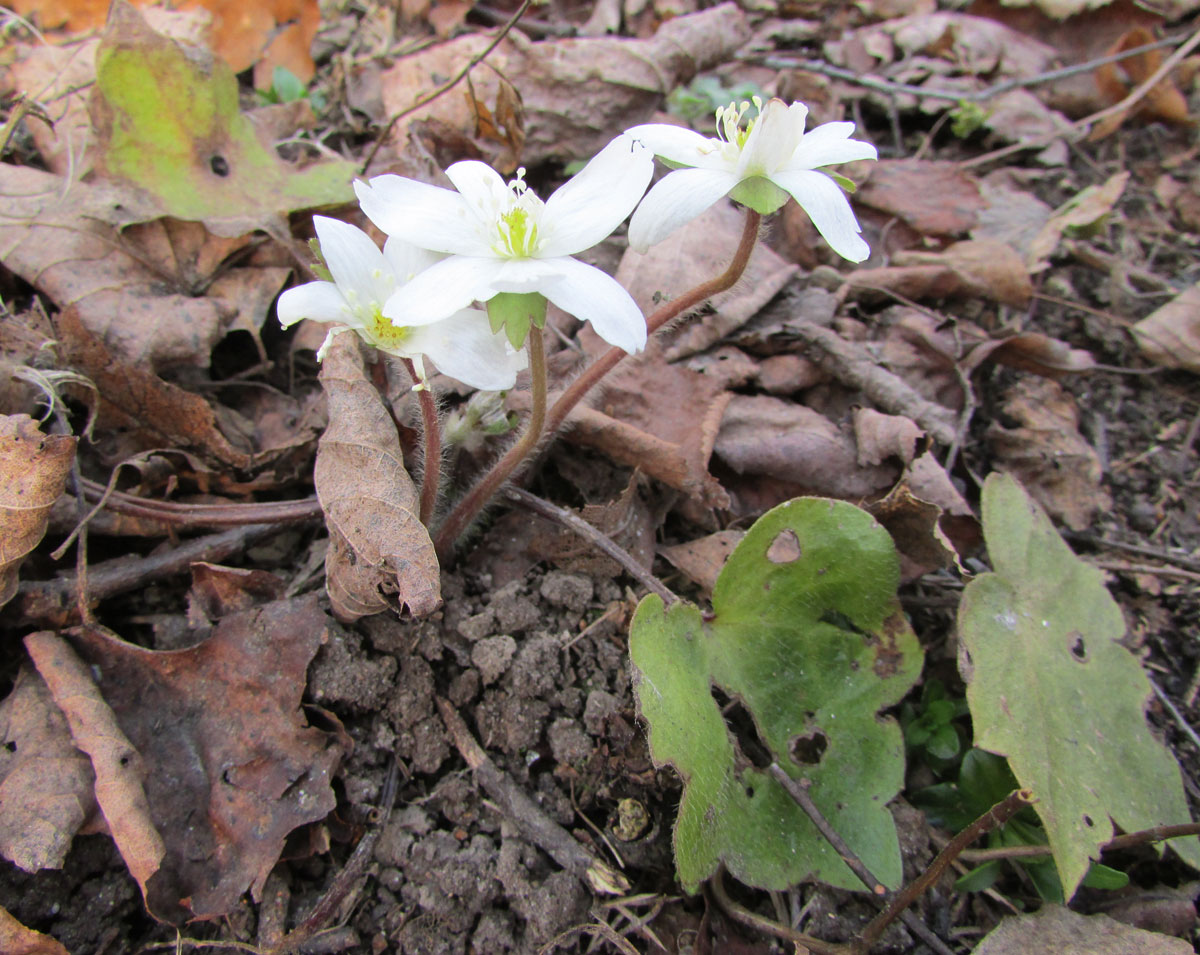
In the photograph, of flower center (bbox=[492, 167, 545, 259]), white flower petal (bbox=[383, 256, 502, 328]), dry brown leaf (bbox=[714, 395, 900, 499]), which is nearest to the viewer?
white flower petal (bbox=[383, 256, 502, 328])

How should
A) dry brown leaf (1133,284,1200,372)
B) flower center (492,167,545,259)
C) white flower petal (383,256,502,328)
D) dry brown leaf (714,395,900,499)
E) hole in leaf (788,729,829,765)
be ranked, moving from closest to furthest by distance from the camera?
white flower petal (383,256,502,328), flower center (492,167,545,259), hole in leaf (788,729,829,765), dry brown leaf (714,395,900,499), dry brown leaf (1133,284,1200,372)

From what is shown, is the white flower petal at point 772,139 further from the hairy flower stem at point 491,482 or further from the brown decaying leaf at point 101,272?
the brown decaying leaf at point 101,272

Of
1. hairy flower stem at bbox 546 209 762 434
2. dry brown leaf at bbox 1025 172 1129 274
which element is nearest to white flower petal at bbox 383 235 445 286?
hairy flower stem at bbox 546 209 762 434

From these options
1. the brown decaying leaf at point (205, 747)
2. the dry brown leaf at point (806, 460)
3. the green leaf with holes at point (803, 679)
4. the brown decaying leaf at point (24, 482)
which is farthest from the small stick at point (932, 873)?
the brown decaying leaf at point (24, 482)

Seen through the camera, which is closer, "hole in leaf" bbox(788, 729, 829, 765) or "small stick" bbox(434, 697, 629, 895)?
"small stick" bbox(434, 697, 629, 895)

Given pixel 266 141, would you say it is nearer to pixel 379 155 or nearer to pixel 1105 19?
pixel 379 155

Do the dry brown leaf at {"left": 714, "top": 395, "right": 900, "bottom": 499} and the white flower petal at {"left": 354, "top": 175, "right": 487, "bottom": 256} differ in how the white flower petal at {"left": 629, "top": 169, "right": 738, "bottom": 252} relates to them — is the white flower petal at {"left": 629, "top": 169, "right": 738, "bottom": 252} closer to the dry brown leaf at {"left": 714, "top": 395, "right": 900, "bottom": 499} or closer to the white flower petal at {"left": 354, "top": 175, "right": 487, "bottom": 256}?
the white flower petal at {"left": 354, "top": 175, "right": 487, "bottom": 256}
